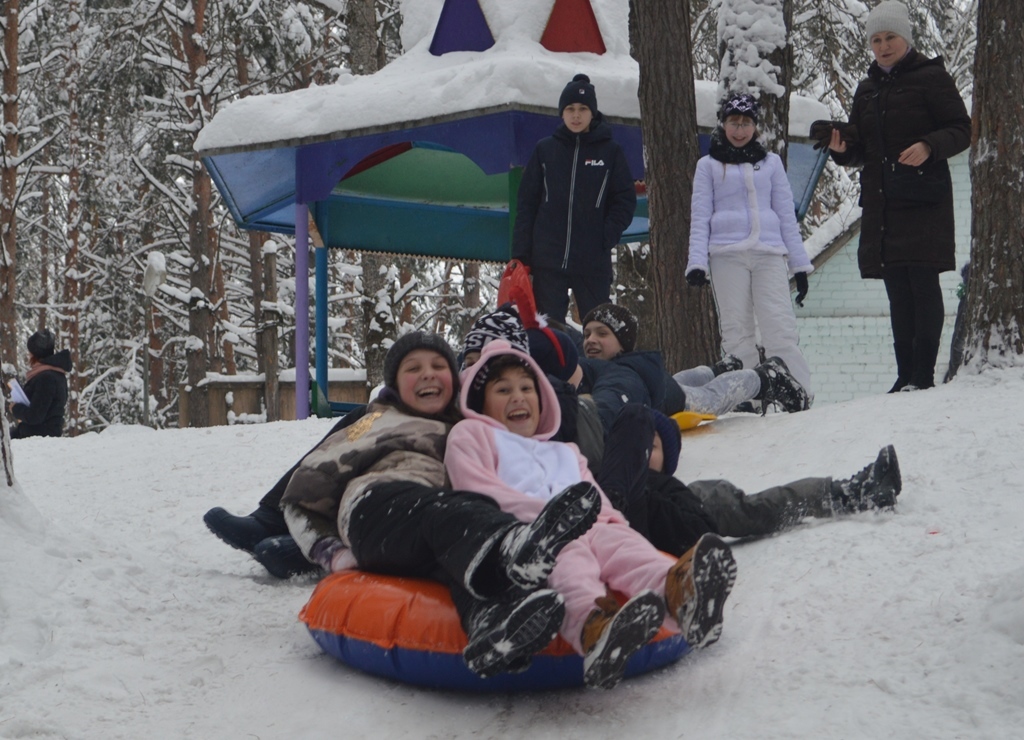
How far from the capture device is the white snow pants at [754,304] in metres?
6.62

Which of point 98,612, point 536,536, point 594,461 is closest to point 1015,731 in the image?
point 536,536

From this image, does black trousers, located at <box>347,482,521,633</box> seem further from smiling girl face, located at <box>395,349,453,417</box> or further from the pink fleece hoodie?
smiling girl face, located at <box>395,349,453,417</box>

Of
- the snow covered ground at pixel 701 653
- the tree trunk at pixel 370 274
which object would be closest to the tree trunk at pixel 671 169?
the snow covered ground at pixel 701 653

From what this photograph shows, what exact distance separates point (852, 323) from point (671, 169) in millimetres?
7779

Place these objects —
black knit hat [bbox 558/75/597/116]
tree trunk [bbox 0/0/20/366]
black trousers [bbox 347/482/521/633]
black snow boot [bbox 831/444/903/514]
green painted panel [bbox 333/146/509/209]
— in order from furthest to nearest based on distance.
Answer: tree trunk [bbox 0/0/20/366] → green painted panel [bbox 333/146/509/209] → black knit hat [bbox 558/75/597/116] → black snow boot [bbox 831/444/903/514] → black trousers [bbox 347/482/521/633]

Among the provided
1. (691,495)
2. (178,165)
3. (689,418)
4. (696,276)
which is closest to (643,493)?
(691,495)

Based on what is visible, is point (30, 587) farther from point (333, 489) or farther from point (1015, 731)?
point (1015, 731)

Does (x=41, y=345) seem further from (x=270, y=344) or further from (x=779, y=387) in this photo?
(x=779, y=387)

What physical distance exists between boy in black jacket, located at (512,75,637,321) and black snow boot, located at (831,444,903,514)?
A: 10.2 feet

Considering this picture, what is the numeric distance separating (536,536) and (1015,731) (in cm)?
115

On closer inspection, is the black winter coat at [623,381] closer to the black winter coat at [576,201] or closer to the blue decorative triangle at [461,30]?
the black winter coat at [576,201]

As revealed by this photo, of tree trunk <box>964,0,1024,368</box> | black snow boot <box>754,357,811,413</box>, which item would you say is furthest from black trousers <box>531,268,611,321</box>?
tree trunk <box>964,0,1024,368</box>

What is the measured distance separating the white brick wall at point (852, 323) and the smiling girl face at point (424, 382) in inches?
444

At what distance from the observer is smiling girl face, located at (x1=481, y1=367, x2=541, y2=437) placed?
3713 millimetres
